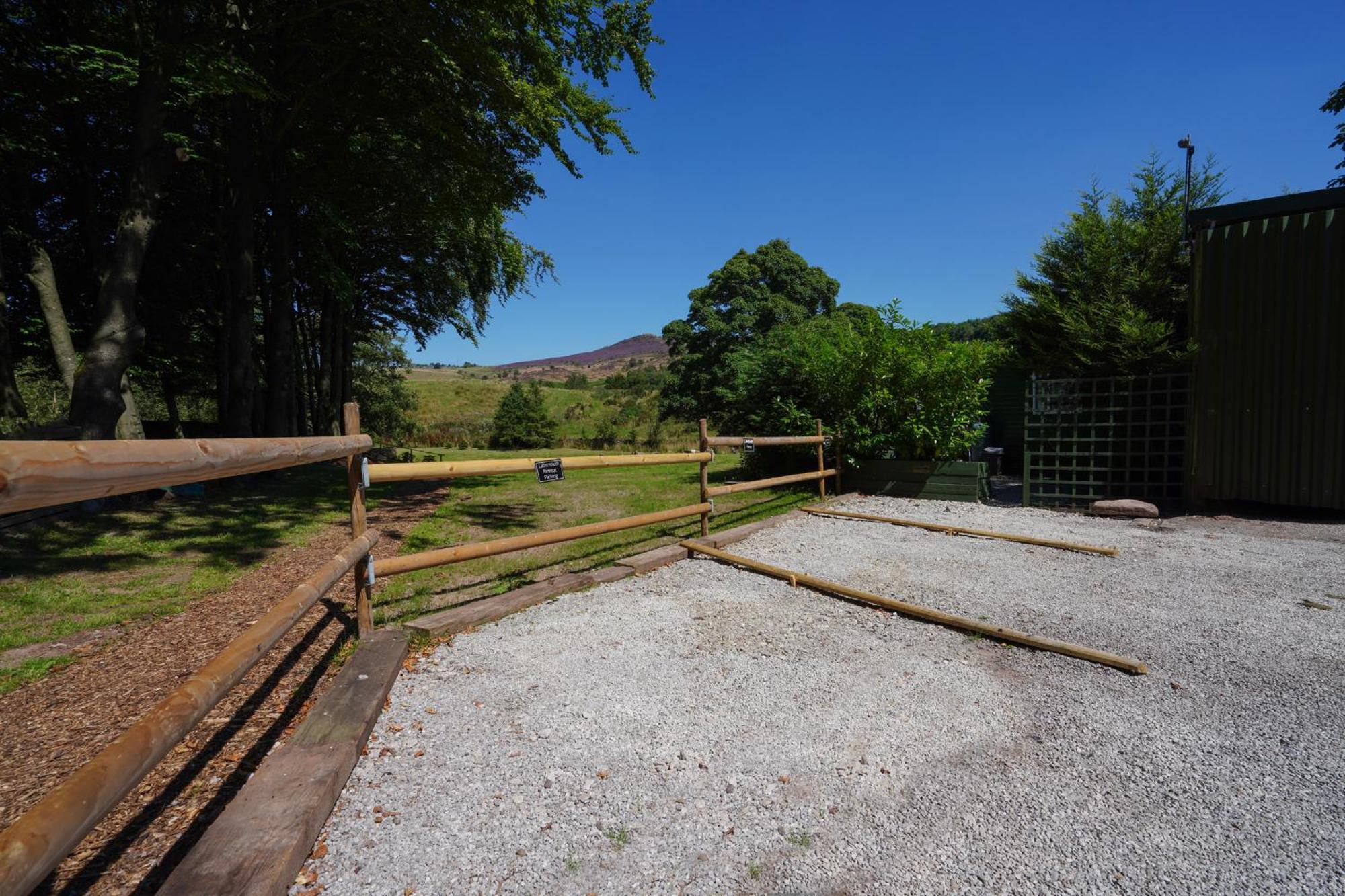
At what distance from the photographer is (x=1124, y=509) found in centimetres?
748

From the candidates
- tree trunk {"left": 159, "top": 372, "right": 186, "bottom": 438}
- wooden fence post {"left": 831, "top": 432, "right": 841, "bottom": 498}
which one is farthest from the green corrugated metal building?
tree trunk {"left": 159, "top": 372, "right": 186, "bottom": 438}

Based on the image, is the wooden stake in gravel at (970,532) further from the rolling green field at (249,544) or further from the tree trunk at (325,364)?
the tree trunk at (325,364)

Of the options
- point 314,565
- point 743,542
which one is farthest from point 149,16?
point 743,542

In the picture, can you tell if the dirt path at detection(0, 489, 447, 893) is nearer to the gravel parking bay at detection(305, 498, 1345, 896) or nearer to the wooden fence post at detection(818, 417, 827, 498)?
the gravel parking bay at detection(305, 498, 1345, 896)

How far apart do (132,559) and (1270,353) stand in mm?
12649

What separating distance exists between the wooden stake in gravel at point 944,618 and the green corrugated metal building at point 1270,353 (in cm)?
632

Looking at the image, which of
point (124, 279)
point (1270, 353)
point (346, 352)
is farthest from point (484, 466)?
point (346, 352)

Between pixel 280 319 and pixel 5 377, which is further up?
pixel 280 319

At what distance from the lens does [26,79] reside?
8219 millimetres

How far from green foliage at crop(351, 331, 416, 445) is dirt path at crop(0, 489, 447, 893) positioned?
21031 mm

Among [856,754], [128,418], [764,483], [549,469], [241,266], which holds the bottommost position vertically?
[856,754]

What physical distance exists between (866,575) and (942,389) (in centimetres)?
491

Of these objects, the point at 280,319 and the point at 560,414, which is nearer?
the point at 280,319

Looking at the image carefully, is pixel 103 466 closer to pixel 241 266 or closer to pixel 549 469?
pixel 549 469
